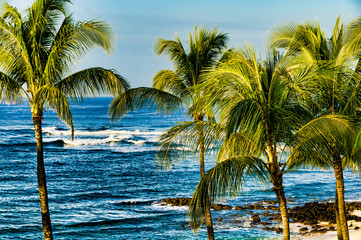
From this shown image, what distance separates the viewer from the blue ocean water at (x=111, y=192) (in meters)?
24.7

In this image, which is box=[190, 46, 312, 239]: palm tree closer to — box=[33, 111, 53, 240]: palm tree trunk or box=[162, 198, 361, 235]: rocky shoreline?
box=[33, 111, 53, 240]: palm tree trunk

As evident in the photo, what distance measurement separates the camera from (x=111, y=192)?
36.0 metres

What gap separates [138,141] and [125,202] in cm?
3661

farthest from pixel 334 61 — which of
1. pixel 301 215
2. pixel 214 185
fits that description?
pixel 301 215

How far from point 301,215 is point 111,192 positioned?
1664 centimetres

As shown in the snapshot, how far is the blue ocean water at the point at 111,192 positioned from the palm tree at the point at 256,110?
0.94m

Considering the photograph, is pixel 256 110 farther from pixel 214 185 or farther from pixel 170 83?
pixel 170 83

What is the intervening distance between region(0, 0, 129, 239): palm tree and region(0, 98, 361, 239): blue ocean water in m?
3.10

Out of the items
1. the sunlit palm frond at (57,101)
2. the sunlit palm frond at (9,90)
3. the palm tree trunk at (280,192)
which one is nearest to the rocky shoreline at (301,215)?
the palm tree trunk at (280,192)

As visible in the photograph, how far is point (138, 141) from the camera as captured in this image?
68.5 m

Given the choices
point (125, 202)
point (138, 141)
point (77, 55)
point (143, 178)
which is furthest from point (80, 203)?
point (138, 141)

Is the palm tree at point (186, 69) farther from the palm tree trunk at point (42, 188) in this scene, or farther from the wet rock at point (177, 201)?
the wet rock at point (177, 201)

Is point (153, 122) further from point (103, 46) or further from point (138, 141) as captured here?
point (103, 46)

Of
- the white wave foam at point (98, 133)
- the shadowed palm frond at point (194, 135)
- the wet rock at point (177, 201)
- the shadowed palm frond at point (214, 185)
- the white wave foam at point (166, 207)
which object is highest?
the shadowed palm frond at point (194, 135)
